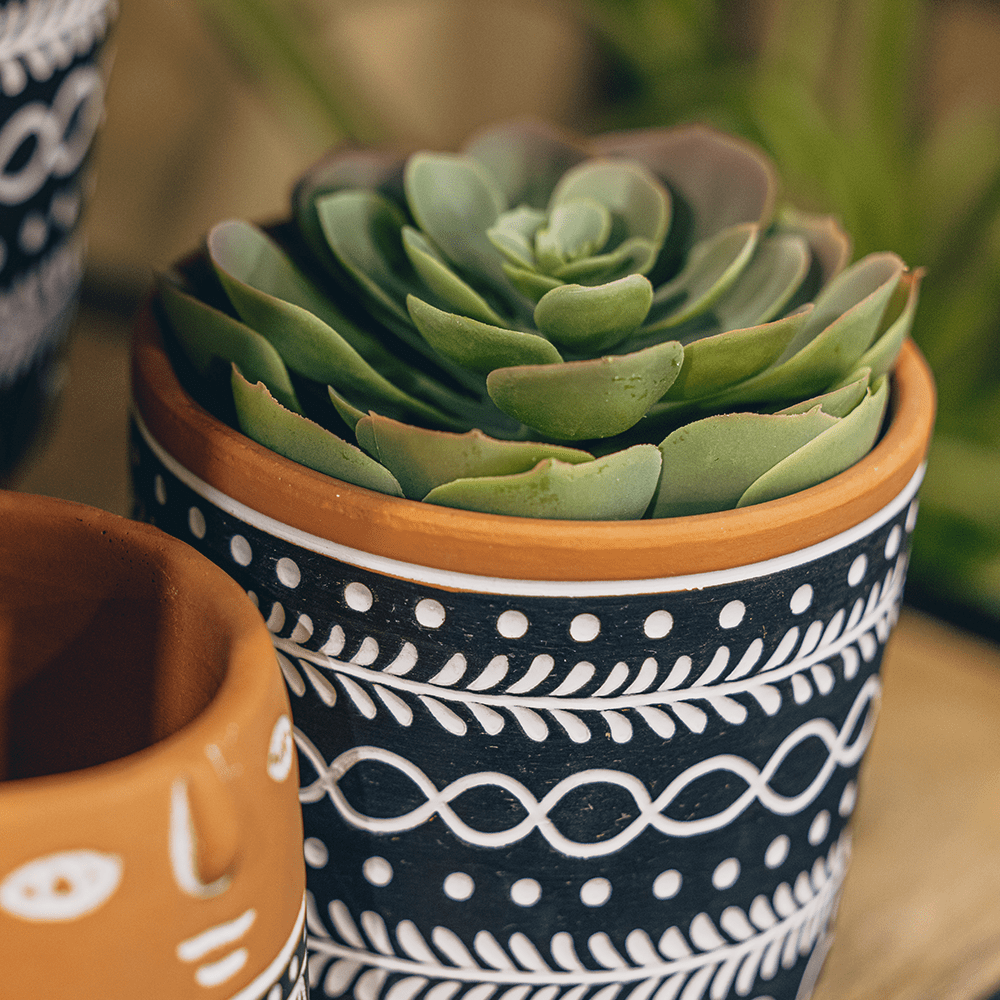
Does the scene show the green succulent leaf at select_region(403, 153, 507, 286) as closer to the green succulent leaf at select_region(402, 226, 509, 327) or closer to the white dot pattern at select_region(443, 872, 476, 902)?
the green succulent leaf at select_region(402, 226, 509, 327)

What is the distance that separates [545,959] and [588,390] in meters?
0.14

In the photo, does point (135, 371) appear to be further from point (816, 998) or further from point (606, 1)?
point (606, 1)

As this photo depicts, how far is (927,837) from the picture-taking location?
1.40 ft

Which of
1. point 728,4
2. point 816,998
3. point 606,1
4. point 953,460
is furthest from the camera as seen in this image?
point 728,4

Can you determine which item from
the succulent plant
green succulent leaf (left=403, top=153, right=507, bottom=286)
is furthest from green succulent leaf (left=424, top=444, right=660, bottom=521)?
green succulent leaf (left=403, top=153, right=507, bottom=286)

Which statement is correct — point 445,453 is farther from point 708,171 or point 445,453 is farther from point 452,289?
point 708,171

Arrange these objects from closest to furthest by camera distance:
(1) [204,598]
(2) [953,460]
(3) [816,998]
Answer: (1) [204,598] → (3) [816,998] → (2) [953,460]

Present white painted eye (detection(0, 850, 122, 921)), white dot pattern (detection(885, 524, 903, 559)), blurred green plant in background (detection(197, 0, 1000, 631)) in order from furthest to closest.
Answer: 1. blurred green plant in background (detection(197, 0, 1000, 631))
2. white dot pattern (detection(885, 524, 903, 559))
3. white painted eye (detection(0, 850, 122, 921))

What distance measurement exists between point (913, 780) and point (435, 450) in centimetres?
30

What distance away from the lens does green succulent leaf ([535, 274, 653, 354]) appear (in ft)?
0.85

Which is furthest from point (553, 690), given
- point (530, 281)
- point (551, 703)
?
point (530, 281)

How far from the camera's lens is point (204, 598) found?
22 cm

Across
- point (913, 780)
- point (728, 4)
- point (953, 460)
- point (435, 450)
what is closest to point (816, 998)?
point (913, 780)

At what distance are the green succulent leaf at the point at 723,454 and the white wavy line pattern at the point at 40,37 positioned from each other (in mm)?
210
